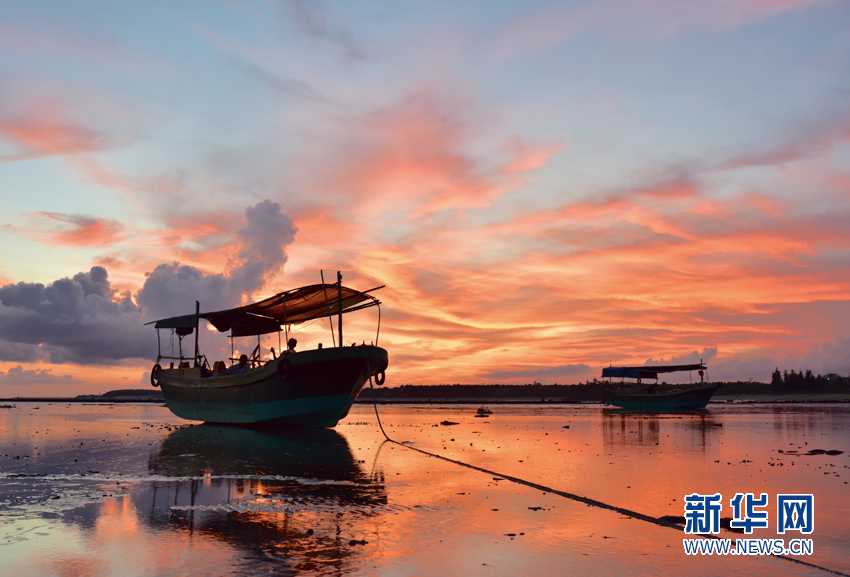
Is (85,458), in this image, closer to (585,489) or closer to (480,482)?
(480,482)

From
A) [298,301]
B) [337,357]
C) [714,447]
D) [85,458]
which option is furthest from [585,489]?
[298,301]

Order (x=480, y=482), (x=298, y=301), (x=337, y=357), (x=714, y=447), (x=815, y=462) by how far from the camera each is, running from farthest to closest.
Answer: (x=298, y=301), (x=337, y=357), (x=714, y=447), (x=815, y=462), (x=480, y=482)

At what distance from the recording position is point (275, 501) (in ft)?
33.0

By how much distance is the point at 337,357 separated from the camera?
90.2 ft

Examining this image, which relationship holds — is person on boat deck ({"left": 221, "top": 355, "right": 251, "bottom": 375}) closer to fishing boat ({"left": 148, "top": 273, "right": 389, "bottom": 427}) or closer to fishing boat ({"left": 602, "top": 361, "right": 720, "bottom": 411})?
fishing boat ({"left": 148, "top": 273, "right": 389, "bottom": 427})

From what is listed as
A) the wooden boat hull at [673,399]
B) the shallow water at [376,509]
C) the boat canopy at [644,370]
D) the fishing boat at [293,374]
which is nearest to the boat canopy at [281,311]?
the fishing boat at [293,374]

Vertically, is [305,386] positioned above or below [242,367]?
below

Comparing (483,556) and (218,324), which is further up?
(218,324)

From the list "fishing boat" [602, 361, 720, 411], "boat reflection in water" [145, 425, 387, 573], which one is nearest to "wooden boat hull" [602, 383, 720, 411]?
"fishing boat" [602, 361, 720, 411]

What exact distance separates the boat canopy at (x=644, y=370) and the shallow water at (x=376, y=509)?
163 feet

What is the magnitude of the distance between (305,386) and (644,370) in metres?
49.8

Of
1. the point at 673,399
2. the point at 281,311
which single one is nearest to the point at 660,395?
the point at 673,399

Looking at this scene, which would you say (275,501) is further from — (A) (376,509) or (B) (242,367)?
(B) (242,367)

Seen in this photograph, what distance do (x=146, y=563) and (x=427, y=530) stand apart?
345 centimetres
